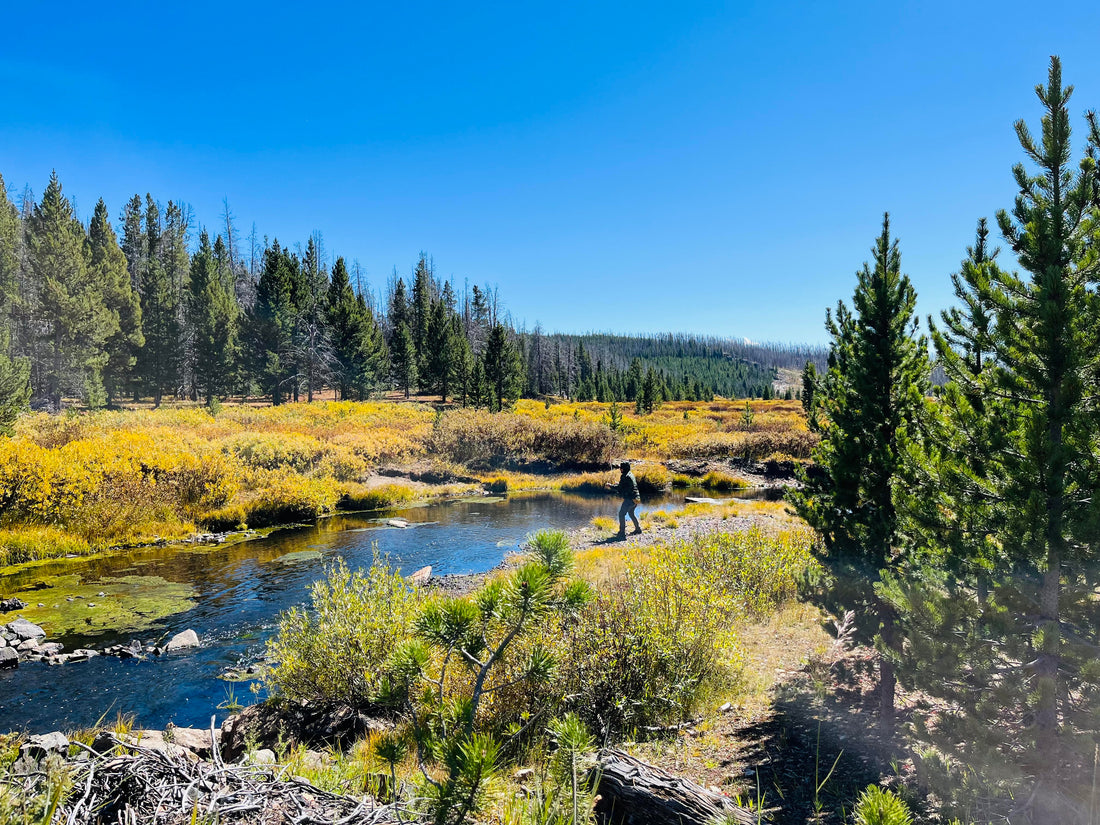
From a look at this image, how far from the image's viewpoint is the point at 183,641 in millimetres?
9734

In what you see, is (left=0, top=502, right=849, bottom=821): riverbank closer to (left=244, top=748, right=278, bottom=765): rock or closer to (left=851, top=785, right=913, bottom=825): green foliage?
(left=244, top=748, right=278, bottom=765): rock

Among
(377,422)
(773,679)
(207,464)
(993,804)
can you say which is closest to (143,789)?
(993,804)

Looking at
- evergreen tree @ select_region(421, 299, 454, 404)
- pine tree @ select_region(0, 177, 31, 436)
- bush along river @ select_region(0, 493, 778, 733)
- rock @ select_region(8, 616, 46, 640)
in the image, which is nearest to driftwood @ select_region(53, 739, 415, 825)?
bush along river @ select_region(0, 493, 778, 733)

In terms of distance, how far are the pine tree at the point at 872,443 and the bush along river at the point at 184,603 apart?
19.9 feet

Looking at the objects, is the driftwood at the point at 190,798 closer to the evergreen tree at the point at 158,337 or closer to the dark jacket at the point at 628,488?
the dark jacket at the point at 628,488

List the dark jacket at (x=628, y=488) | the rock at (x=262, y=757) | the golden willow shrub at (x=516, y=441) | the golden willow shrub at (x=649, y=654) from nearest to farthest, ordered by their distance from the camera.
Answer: the rock at (x=262, y=757), the golden willow shrub at (x=649, y=654), the dark jacket at (x=628, y=488), the golden willow shrub at (x=516, y=441)

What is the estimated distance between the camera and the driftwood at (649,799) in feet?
9.87

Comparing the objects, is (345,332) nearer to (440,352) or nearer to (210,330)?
(440,352)

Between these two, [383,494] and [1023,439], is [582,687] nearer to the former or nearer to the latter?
[1023,439]

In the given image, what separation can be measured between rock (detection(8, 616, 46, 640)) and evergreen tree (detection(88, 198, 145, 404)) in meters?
44.4

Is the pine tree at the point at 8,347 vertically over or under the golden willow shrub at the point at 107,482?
over

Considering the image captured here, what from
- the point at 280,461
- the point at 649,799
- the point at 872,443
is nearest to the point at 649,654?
the point at 649,799

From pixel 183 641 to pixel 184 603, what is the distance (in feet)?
8.36

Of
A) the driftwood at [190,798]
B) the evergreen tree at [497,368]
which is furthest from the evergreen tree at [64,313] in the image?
the driftwood at [190,798]
